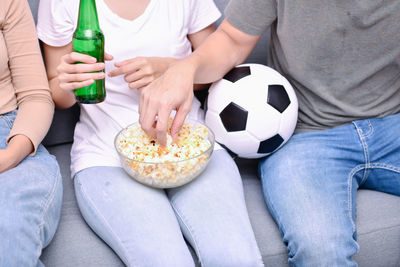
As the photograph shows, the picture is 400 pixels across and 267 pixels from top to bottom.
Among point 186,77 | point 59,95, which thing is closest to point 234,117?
point 186,77

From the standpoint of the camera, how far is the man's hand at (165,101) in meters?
1.10

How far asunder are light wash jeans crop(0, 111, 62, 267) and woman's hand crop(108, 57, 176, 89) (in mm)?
319

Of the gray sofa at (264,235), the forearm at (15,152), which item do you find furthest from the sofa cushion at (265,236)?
the forearm at (15,152)

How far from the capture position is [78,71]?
1156mm


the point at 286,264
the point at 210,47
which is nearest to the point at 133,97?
the point at 210,47

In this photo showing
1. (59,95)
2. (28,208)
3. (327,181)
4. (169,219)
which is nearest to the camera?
(28,208)

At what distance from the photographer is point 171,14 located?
1.41m

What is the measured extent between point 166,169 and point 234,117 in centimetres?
30

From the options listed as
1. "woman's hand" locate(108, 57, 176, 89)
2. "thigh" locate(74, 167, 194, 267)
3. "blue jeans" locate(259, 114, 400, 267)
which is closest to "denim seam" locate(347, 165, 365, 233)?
"blue jeans" locate(259, 114, 400, 267)

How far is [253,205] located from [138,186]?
1.20ft

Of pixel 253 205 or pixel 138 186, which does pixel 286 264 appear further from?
pixel 138 186

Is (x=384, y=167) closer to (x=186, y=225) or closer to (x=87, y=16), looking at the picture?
(x=186, y=225)

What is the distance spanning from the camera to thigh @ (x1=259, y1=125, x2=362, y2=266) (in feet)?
3.68

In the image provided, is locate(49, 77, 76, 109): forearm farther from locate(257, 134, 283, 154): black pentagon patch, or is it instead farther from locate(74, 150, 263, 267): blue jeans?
locate(257, 134, 283, 154): black pentagon patch
